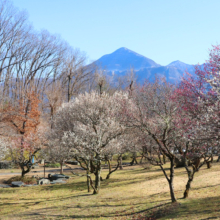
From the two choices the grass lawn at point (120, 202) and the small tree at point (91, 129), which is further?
the small tree at point (91, 129)

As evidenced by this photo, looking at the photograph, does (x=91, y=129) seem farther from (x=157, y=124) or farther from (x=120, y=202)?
(x=157, y=124)

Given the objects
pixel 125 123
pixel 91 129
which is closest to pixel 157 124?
pixel 125 123

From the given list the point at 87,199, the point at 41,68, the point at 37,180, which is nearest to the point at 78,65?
the point at 41,68

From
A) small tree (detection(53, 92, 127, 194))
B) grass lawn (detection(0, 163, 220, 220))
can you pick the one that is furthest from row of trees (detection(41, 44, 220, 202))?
grass lawn (detection(0, 163, 220, 220))

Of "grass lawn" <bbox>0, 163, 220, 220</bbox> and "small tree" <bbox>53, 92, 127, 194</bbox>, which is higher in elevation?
"small tree" <bbox>53, 92, 127, 194</bbox>

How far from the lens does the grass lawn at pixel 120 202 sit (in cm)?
1252

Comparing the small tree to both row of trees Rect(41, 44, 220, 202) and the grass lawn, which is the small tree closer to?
row of trees Rect(41, 44, 220, 202)

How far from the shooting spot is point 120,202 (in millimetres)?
16469

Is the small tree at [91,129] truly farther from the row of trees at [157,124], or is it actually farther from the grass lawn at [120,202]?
the grass lawn at [120,202]

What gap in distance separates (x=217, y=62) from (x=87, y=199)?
1364cm

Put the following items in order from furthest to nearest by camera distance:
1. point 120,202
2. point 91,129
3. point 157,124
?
point 91,129 < point 120,202 < point 157,124

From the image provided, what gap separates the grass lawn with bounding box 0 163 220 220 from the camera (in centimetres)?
1252

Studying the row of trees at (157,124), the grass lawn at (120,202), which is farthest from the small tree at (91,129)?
the grass lawn at (120,202)

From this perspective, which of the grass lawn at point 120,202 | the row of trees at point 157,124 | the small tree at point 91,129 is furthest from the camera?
the small tree at point 91,129
